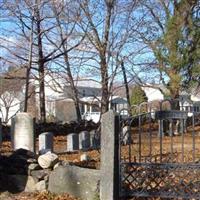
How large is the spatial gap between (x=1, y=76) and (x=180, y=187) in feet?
72.9

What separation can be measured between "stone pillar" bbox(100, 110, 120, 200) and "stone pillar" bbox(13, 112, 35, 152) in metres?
6.95

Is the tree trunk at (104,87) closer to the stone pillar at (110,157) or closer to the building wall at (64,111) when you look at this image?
the stone pillar at (110,157)

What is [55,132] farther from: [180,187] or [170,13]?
[180,187]

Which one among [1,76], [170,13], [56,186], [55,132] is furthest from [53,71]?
[56,186]

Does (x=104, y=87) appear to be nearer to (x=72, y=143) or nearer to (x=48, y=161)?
(x=72, y=143)

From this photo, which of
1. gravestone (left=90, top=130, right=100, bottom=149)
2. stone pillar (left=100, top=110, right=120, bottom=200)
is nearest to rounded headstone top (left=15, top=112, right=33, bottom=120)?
gravestone (left=90, top=130, right=100, bottom=149)

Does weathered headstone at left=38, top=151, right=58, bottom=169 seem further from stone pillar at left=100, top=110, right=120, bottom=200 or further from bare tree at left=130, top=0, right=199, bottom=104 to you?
bare tree at left=130, top=0, right=199, bottom=104

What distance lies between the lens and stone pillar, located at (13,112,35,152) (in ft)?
47.1

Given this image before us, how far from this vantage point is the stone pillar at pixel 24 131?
566 inches

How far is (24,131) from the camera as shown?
14484 mm

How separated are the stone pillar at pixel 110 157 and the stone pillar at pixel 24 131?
6.95 metres

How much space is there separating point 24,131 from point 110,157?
733cm

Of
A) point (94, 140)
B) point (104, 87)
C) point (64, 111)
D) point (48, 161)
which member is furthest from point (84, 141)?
point (64, 111)

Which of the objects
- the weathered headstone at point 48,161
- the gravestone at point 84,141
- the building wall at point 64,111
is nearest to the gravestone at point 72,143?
the gravestone at point 84,141
